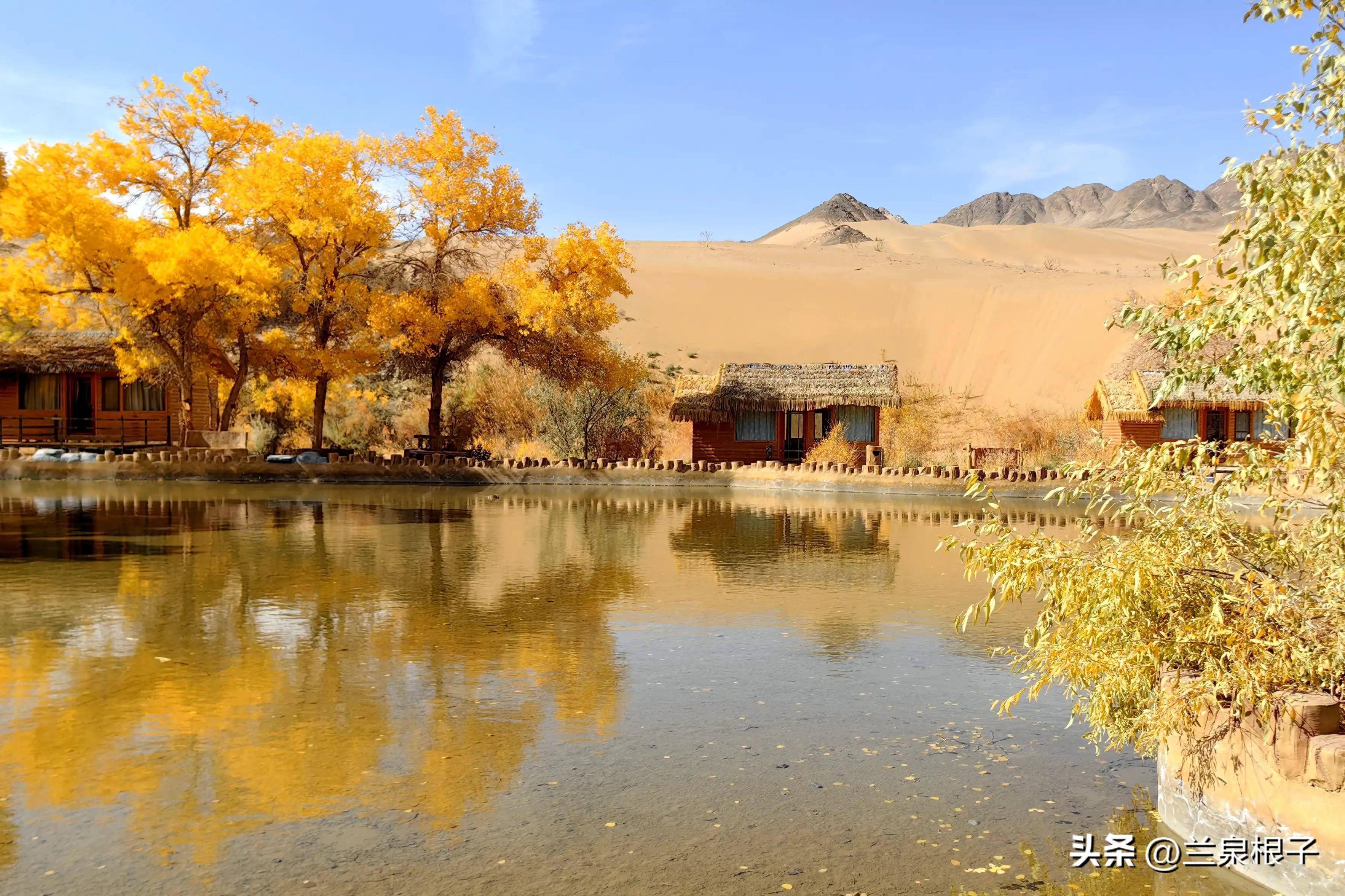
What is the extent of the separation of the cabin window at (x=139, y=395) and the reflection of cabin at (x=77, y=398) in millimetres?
16

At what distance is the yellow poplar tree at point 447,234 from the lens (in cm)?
2695

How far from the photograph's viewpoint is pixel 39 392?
107ft

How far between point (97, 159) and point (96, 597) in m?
20.1

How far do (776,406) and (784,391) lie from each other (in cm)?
45

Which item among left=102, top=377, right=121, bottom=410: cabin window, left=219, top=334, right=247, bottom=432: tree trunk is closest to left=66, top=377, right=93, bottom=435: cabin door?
left=102, top=377, right=121, bottom=410: cabin window

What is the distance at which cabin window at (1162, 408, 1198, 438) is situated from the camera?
98.4ft

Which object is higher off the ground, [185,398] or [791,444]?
[185,398]

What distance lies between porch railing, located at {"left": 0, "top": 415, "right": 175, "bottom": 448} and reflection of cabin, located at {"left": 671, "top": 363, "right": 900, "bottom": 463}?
1566 cm

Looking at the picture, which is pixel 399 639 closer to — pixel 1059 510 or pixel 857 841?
pixel 857 841

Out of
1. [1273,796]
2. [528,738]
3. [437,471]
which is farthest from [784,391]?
[1273,796]

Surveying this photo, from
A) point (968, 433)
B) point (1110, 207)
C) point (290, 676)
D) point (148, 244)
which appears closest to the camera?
point (290, 676)

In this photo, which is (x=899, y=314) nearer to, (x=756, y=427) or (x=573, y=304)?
(x=756, y=427)

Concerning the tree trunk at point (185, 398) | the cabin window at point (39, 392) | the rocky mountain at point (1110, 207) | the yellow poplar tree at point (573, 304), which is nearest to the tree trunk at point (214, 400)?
the tree trunk at point (185, 398)

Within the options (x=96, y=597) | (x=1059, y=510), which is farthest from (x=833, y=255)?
(x=96, y=597)
